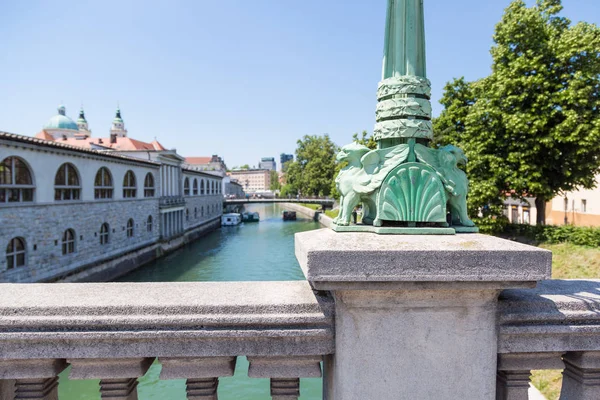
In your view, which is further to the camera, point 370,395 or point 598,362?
point 598,362

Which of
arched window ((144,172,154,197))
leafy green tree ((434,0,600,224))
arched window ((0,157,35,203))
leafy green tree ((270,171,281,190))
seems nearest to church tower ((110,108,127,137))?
arched window ((144,172,154,197))

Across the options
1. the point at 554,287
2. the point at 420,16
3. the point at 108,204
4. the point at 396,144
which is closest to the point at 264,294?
the point at 396,144

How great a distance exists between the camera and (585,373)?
2150 millimetres

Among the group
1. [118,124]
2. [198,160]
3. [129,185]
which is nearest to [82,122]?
[118,124]

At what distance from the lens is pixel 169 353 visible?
201 centimetres

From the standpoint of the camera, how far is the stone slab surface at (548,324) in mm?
2043

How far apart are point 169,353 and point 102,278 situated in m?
24.2

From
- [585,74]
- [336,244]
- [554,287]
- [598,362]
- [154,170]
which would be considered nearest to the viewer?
[336,244]

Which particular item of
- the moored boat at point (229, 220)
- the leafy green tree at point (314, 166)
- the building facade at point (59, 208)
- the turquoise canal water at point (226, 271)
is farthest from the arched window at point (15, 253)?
the leafy green tree at point (314, 166)

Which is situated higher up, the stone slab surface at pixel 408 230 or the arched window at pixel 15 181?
the arched window at pixel 15 181

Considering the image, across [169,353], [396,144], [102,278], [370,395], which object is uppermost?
[396,144]

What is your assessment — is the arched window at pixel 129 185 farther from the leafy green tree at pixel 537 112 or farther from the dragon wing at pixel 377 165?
the dragon wing at pixel 377 165

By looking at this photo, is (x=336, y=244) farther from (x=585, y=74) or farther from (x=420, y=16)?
(x=585, y=74)

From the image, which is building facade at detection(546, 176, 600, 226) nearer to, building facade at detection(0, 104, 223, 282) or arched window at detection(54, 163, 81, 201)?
building facade at detection(0, 104, 223, 282)
